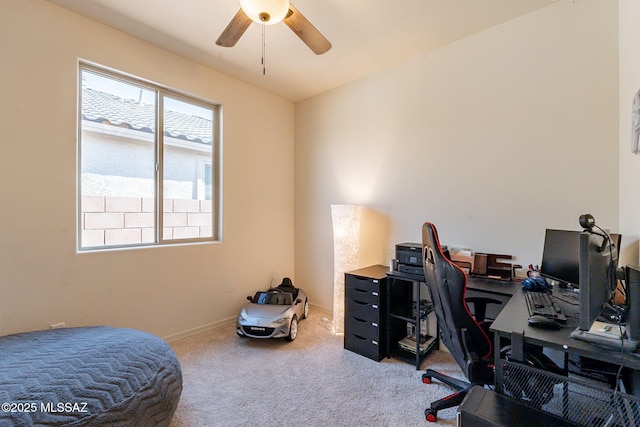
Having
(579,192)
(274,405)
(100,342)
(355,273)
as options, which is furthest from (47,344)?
(579,192)

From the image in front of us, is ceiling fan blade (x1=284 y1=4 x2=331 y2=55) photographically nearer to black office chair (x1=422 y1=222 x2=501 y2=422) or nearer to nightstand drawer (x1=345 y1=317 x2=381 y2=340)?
black office chair (x1=422 y1=222 x2=501 y2=422)

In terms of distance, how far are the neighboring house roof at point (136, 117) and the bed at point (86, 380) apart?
5.88 feet

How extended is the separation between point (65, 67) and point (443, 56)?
3.22 metres

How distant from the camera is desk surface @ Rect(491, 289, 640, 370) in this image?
1011 millimetres

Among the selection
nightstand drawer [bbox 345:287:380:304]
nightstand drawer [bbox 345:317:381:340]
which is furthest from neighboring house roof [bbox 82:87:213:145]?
nightstand drawer [bbox 345:317:381:340]

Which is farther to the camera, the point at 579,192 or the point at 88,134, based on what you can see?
the point at 88,134

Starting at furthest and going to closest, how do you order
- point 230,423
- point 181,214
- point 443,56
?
point 181,214, point 443,56, point 230,423

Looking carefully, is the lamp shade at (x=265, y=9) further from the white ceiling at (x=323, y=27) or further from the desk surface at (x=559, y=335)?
the desk surface at (x=559, y=335)

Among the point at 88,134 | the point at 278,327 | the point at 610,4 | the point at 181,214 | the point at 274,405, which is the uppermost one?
the point at 610,4

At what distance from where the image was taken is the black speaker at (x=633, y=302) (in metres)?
1.03

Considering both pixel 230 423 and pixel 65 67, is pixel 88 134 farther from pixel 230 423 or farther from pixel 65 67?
pixel 230 423

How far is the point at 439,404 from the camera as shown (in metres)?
1.76

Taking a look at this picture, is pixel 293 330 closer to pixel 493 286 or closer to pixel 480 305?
pixel 480 305

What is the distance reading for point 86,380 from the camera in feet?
4.65
